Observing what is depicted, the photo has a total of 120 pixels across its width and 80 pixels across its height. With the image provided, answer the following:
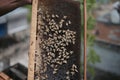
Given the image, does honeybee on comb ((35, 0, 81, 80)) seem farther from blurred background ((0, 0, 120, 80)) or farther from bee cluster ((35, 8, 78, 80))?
blurred background ((0, 0, 120, 80))

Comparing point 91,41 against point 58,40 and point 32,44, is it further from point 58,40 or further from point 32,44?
point 32,44

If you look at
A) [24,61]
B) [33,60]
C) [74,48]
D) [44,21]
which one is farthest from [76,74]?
[24,61]

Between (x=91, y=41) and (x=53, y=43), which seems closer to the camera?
(x=53, y=43)

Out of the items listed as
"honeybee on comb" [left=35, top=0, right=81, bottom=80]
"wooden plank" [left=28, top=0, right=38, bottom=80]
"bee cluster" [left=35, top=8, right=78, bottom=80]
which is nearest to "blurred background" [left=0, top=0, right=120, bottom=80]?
"honeybee on comb" [left=35, top=0, right=81, bottom=80]

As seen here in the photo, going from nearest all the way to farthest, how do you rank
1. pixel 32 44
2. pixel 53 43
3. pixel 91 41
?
1. pixel 32 44
2. pixel 53 43
3. pixel 91 41

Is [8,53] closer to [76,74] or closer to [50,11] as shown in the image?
[50,11]

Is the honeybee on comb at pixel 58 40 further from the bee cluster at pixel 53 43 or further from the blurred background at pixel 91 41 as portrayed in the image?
the blurred background at pixel 91 41

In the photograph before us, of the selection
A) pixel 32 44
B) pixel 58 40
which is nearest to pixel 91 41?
pixel 58 40

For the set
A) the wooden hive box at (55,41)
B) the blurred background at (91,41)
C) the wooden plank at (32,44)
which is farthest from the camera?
the blurred background at (91,41)

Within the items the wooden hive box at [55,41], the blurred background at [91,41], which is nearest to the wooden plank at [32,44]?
the wooden hive box at [55,41]
